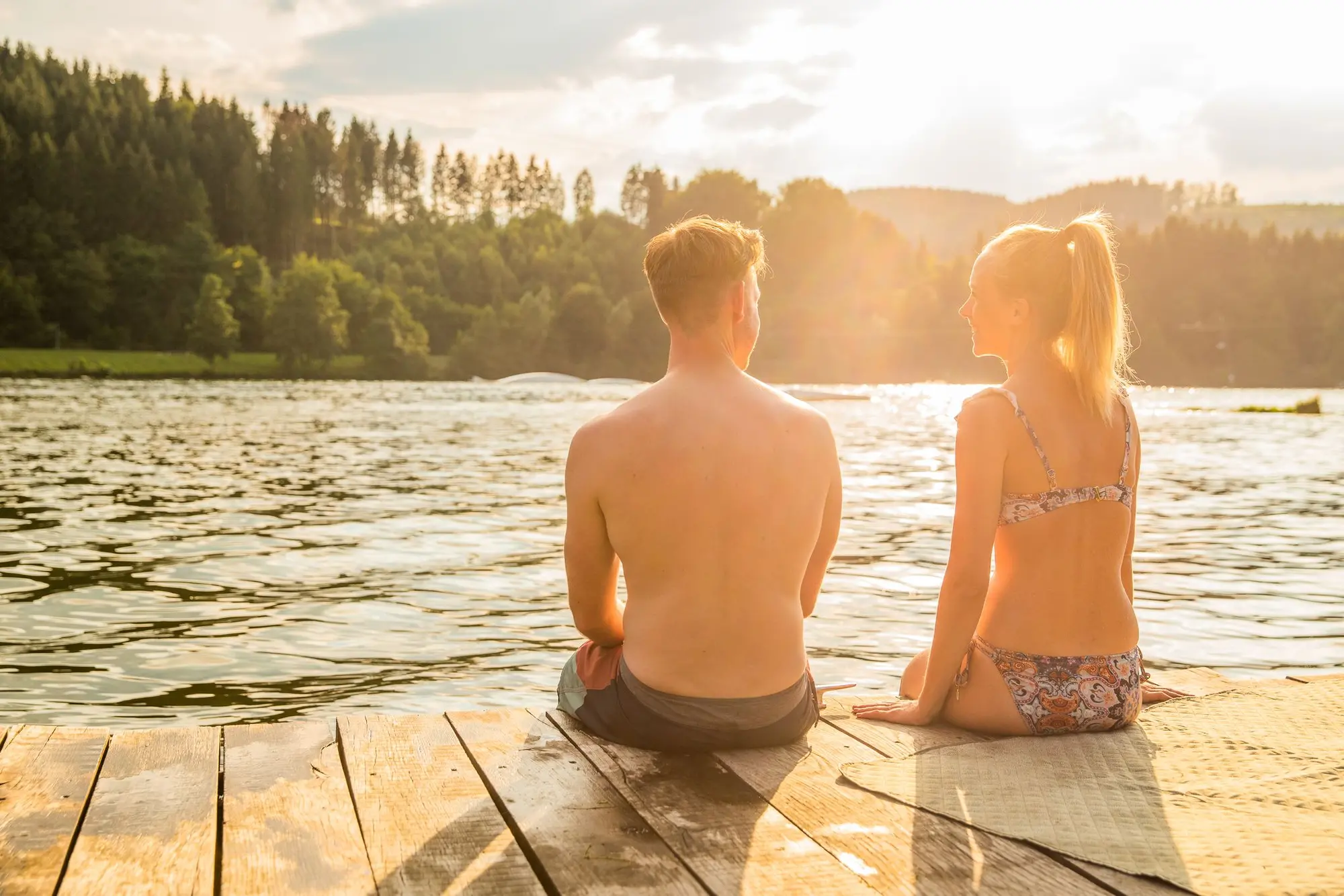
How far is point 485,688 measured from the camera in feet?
23.7

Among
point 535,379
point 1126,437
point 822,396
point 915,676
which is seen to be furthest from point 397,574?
point 535,379

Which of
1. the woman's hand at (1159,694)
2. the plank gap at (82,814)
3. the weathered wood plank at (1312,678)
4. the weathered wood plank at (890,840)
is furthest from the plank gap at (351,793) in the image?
the weathered wood plank at (1312,678)

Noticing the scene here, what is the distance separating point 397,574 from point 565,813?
27.3 ft

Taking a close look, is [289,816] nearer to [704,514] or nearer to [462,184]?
[704,514]

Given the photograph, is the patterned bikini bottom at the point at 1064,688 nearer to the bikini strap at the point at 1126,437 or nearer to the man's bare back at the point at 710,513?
the bikini strap at the point at 1126,437

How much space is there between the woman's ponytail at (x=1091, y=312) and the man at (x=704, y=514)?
0.84 meters

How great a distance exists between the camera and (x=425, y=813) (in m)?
3.07

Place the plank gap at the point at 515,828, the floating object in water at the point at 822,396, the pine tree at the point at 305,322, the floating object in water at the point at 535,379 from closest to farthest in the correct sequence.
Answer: the plank gap at the point at 515,828, the floating object in water at the point at 822,396, the pine tree at the point at 305,322, the floating object in water at the point at 535,379

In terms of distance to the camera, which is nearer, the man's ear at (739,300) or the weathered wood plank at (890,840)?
the weathered wood plank at (890,840)

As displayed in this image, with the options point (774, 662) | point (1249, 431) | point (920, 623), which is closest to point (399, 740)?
point (774, 662)

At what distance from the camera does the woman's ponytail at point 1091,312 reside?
3.59m

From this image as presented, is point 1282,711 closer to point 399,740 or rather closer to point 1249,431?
point 399,740

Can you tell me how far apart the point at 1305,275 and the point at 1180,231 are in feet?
47.1

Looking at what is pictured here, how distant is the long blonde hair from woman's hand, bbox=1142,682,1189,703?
1238 mm
